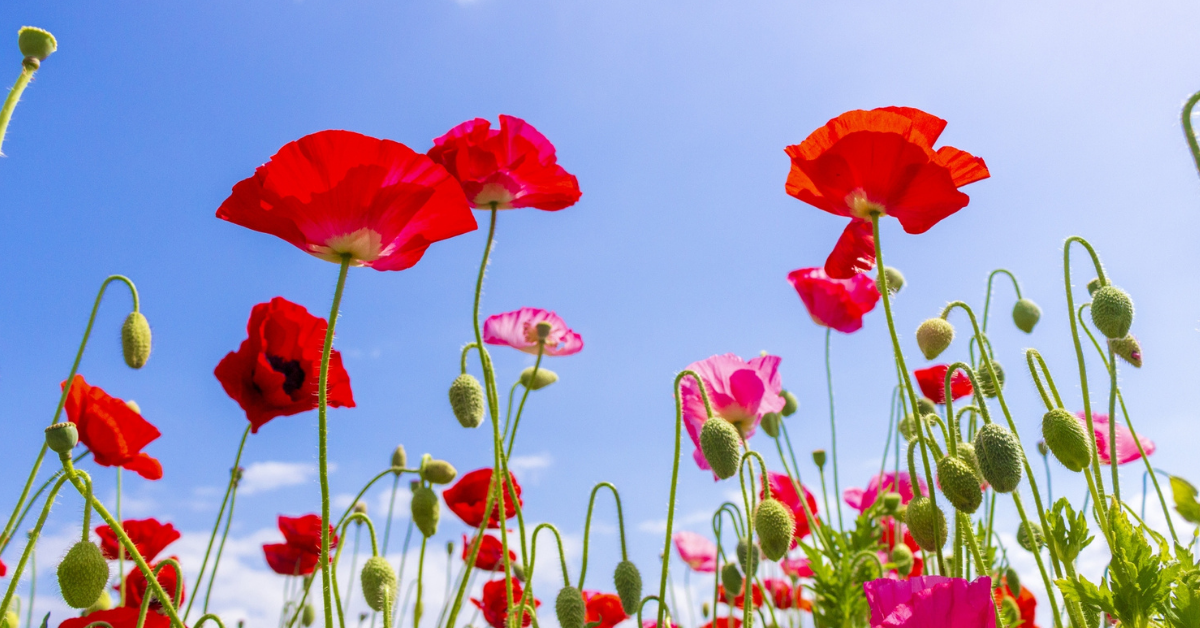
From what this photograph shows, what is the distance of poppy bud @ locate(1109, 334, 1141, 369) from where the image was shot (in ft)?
5.68

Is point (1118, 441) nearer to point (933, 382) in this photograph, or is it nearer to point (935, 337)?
point (933, 382)

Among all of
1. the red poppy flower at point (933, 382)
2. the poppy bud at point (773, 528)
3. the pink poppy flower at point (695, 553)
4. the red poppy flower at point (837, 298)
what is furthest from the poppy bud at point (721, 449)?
the pink poppy flower at point (695, 553)

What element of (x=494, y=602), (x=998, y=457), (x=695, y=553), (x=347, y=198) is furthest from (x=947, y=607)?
(x=695, y=553)

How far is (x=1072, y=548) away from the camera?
139cm

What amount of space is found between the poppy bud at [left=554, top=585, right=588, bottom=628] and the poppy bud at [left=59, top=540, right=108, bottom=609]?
0.87m

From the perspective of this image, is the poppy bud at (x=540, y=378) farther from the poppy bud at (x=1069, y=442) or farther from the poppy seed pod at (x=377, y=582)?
the poppy bud at (x=1069, y=442)

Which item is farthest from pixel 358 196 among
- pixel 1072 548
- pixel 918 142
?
pixel 1072 548

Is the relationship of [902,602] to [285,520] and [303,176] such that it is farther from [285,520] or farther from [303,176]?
[285,520]

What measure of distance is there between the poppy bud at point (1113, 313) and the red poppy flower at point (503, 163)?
1102mm

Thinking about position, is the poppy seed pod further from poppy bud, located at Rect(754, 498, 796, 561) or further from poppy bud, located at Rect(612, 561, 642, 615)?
poppy bud, located at Rect(754, 498, 796, 561)

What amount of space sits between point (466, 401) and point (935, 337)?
104 cm

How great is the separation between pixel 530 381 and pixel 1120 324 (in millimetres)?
1451

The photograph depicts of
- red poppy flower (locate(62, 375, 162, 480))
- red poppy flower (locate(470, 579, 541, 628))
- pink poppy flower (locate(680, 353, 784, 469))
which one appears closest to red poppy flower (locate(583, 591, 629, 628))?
red poppy flower (locate(470, 579, 541, 628))

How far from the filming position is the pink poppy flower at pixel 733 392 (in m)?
2.38
